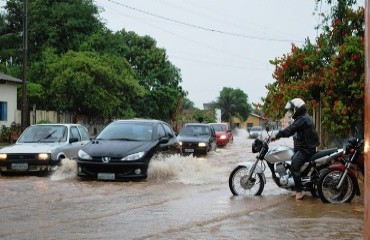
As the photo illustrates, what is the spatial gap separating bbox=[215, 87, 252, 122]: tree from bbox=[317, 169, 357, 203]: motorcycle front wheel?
108 meters

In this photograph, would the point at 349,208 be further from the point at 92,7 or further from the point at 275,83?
the point at 92,7

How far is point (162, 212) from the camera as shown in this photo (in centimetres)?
898

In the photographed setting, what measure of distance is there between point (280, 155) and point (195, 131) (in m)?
18.1

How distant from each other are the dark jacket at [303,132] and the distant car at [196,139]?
1463cm

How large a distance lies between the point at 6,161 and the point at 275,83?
11801mm

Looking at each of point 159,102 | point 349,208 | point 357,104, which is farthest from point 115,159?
point 159,102

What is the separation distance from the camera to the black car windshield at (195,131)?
28.6 m

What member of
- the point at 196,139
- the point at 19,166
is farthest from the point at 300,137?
the point at 196,139

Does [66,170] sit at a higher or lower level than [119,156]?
lower

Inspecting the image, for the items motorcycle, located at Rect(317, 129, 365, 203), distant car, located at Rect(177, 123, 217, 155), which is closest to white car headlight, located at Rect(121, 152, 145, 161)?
motorcycle, located at Rect(317, 129, 365, 203)

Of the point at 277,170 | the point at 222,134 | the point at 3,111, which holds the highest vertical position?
the point at 3,111

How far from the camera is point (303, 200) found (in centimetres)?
1050

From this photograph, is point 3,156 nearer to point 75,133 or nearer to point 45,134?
point 45,134

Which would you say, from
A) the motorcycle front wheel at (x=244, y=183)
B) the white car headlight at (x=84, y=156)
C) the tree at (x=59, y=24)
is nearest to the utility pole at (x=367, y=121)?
the motorcycle front wheel at (x=244, y=183)
